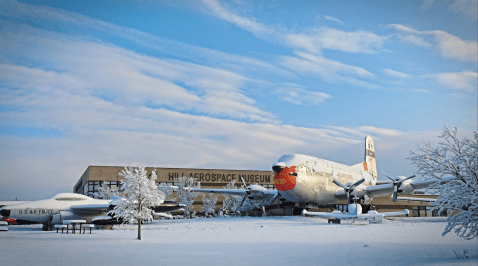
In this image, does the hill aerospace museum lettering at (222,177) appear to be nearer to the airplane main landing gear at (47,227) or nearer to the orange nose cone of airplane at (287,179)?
the orange nose cone of airplane at (287,179)

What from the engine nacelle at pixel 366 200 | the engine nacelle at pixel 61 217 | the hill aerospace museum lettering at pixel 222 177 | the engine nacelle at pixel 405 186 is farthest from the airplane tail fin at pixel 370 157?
the engine nacelle at pixel 61 217

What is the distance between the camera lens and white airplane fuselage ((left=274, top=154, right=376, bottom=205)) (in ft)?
150

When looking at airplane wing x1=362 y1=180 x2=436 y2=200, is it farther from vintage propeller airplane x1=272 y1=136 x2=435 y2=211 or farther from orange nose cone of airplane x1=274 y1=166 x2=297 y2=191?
orange nose cone of airplane x1=274 y1=166 x2=297 y2=191

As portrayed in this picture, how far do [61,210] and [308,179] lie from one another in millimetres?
27433

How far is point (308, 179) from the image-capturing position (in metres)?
46.8

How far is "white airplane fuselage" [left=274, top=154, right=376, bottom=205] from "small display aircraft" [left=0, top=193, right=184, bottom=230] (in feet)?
50.4

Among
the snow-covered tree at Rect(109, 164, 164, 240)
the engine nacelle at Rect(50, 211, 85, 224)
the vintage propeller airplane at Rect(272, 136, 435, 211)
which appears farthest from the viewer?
the vintage propeller airplane at Rect(272, 136, 435, 211)

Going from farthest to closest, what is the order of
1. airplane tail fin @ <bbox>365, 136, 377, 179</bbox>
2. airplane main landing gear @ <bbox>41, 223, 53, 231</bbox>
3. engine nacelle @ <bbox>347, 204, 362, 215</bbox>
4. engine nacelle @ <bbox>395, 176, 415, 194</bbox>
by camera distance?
airplane tail fin @ <bbox>365, 136, 377, 179</bbox>
engine nacelle @ <bbox>395, 176, 415, 194</bbox>
engine nacelle @ <bbox>347, 204, 362, 215</bbox>
airplane main landing gear @ <bbox>41, 223, 53, 231</bbox>

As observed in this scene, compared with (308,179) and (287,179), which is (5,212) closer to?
(287,179)

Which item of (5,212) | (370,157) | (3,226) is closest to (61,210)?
(5,212)

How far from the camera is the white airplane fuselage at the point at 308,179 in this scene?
150ft

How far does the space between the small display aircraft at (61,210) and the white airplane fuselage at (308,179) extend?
15366 mm

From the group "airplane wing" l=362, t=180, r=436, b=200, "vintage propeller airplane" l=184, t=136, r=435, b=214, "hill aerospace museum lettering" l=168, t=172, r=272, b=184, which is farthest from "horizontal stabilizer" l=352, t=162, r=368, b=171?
"hill aerospace museum lettering" l=168, t=172, r=272, b=184

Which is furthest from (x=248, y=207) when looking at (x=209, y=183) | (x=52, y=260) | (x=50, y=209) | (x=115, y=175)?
(x=52, y=260)
